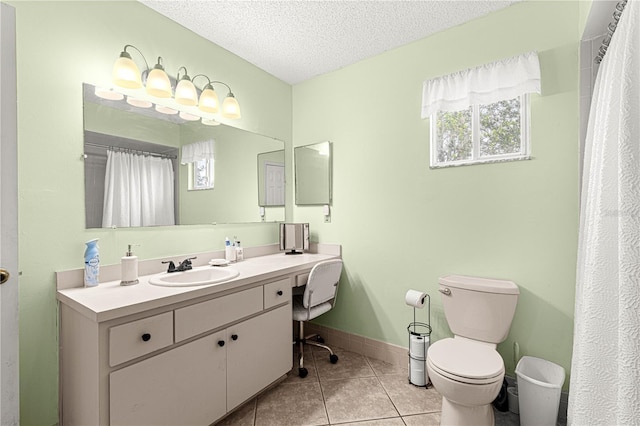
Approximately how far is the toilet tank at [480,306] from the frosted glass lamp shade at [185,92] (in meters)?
2.04

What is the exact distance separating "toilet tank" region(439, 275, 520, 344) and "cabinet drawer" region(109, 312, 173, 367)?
1.59m

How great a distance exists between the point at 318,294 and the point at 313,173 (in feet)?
3.78

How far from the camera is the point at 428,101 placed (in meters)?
2.04

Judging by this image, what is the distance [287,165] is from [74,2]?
5.78ft

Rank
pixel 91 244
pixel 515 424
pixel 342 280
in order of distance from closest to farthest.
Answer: pixel 91 244 < pixel 515 424 < pixel 342 280

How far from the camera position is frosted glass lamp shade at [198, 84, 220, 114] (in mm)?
1994

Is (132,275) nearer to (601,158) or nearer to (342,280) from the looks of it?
(342,280)

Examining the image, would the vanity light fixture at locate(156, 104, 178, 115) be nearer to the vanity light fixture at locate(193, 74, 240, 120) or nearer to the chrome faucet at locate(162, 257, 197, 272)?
the vanity light fixture at locate(193, 74, 240, 120)

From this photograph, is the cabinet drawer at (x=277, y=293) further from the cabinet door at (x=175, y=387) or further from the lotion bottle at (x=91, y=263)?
the lotion bottle at (x=91, y=263)

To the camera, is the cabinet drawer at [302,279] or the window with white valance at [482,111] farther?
the cabinet drawer at [302,279]

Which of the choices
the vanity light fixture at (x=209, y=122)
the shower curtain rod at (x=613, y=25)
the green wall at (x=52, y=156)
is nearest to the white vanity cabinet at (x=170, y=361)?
the green wall at (x=52, y=156)

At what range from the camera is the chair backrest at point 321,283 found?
201cm

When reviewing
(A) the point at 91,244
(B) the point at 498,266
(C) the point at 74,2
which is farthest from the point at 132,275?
(B) the point at 498,266

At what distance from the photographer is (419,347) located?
195cm
